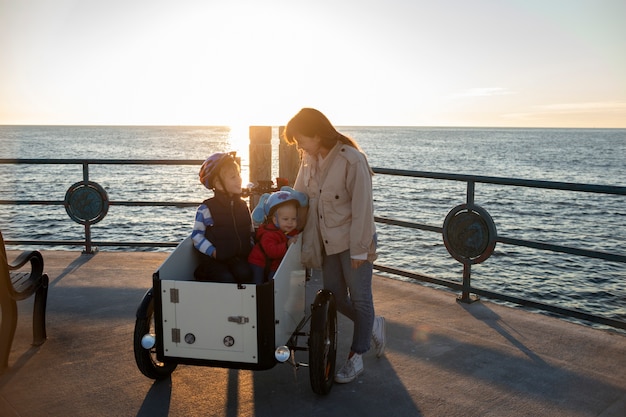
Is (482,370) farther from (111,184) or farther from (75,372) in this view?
(111,184)

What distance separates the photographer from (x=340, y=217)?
3.95m

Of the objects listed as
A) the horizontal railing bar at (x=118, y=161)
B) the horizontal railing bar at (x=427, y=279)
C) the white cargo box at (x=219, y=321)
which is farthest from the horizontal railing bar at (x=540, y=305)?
the white cargo box at (x=219, y=321)

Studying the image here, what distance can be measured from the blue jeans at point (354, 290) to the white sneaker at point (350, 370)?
0.06 metres

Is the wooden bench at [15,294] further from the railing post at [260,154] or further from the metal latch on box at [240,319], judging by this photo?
the railing post at [260,154]

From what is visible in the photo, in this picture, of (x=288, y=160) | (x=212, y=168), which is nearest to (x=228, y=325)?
(x=212, y=168)

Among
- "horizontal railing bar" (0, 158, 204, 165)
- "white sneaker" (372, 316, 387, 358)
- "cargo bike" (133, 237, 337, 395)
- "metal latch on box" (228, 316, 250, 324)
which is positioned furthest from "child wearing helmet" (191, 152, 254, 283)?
"horizontal railing bar" (0, 158, 204, 165)

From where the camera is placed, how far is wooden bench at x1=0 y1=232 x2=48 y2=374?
4090mm

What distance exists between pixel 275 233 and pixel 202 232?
0.46 meters

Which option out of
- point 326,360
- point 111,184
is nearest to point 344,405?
point 326,360

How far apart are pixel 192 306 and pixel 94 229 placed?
2150 centimetres

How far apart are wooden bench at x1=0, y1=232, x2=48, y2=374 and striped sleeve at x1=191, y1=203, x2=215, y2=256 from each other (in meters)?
1.19

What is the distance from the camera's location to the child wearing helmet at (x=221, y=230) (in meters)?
4.02

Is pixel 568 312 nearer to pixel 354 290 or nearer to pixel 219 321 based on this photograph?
pixel 354 290

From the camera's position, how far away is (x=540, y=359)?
4.48 m
